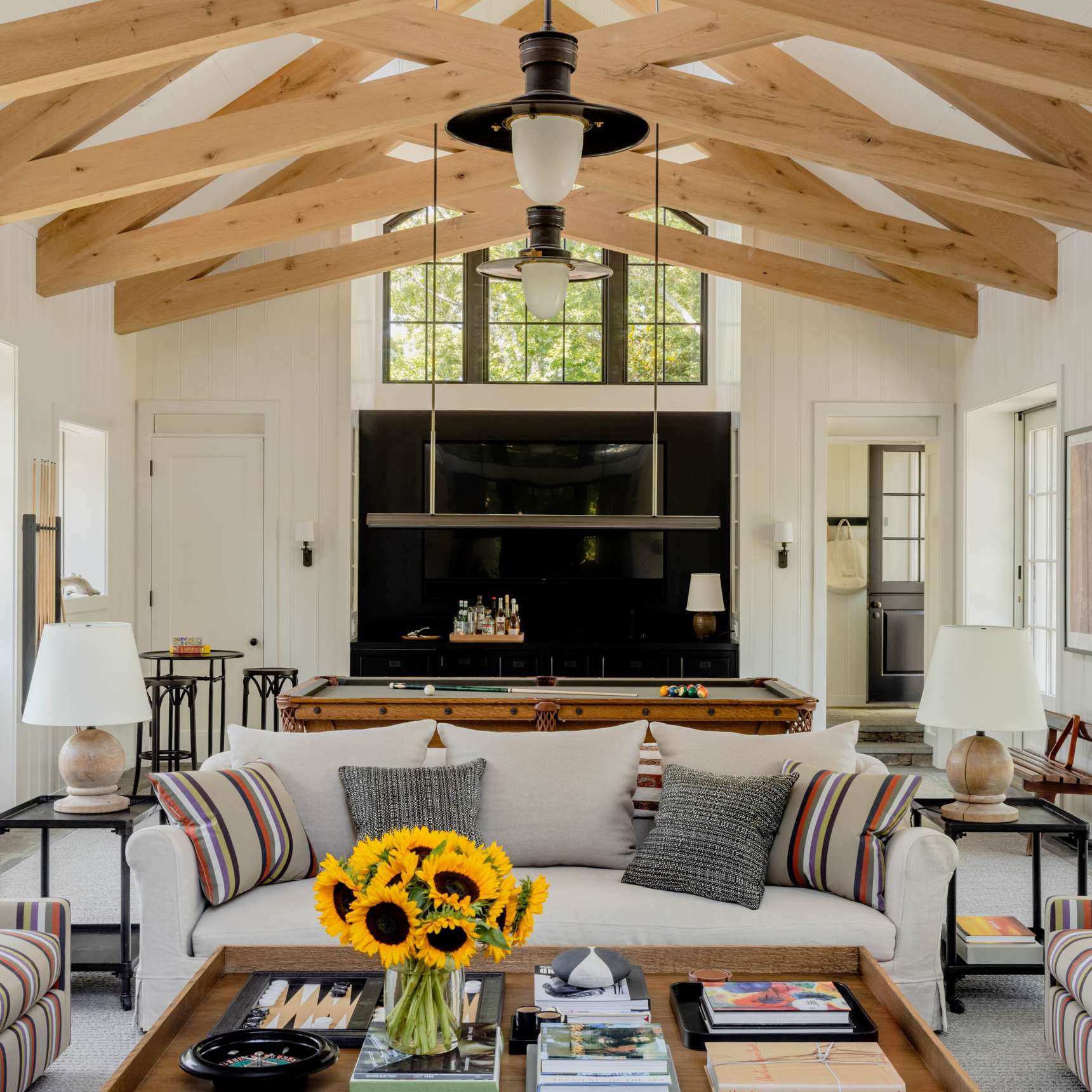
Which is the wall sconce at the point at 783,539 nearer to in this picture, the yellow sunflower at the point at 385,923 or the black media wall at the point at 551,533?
the black media wall at the point at 551,533

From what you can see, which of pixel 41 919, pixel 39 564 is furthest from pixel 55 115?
pixel 41 919

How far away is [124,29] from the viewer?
4316 millimetres

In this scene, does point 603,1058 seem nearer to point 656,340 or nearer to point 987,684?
point 987,684

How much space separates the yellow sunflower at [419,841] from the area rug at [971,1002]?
66.0 inches

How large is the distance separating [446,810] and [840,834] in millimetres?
1236

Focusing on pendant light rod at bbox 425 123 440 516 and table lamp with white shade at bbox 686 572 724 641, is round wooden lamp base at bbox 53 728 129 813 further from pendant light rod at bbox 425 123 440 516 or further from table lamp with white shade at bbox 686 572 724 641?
table lamp with white shade at bbox 686 572 724 641

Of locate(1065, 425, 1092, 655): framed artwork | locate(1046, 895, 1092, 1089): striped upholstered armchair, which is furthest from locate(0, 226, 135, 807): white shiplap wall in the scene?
locate(1065, 425, 1092, 655): framed artwork

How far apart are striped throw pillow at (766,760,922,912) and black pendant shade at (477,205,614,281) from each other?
81.8 inches

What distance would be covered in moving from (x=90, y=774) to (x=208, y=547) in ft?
16.0

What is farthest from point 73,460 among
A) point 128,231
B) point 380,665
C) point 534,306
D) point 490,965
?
point 490,965

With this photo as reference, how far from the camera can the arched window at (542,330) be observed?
9180 millimetres

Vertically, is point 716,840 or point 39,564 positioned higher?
point 39,564

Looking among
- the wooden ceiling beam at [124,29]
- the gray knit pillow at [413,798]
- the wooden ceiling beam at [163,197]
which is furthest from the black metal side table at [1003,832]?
the wooden ceiling beam at [163,197]

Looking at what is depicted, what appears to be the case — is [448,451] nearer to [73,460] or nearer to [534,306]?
[73,460]
